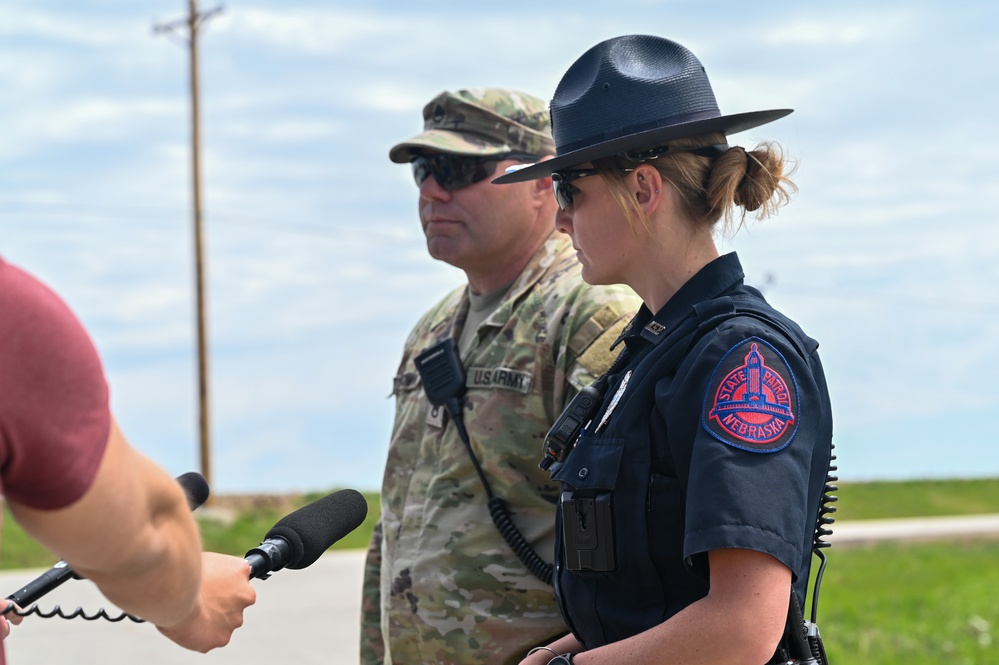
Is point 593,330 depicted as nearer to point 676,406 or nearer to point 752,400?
point 676,406

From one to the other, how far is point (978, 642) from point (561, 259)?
564 cm

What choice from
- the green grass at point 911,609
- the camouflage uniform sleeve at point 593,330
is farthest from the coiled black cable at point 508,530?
the green grass at point 911,609

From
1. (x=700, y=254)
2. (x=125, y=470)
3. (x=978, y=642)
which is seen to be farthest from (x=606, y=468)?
(x=978, y=642)

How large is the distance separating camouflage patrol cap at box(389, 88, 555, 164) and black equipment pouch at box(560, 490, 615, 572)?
1841 mm

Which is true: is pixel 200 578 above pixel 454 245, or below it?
below

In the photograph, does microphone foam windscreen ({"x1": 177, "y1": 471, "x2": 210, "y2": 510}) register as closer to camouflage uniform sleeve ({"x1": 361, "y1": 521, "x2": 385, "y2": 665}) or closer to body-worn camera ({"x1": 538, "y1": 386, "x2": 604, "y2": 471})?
body-worn camera ({"x1": 538, "y1": 386, "x2": 604, "y2": 471})

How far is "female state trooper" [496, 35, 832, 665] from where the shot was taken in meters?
2.03

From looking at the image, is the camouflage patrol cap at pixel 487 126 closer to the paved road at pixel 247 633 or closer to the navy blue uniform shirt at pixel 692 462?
the navy blue uniform shirt at pixel 692 462

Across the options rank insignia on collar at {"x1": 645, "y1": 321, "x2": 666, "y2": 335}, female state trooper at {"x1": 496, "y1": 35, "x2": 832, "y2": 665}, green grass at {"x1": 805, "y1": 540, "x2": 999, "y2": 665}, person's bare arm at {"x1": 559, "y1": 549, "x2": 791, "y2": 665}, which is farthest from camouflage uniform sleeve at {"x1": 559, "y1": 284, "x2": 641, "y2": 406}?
green grass at {"x1": 805, "y1": 540, "x2": 999, "y2": 665}

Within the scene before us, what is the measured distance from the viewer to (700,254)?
2449 millimetres

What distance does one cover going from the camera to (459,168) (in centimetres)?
391

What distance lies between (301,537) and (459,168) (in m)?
1.87

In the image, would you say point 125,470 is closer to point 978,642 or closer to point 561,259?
point 561,259

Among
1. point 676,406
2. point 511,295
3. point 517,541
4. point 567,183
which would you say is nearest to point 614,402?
point 676,406
